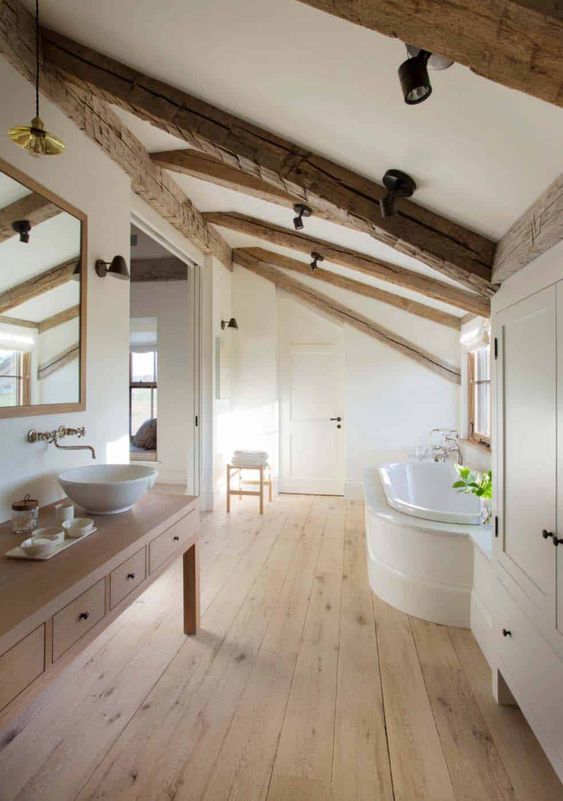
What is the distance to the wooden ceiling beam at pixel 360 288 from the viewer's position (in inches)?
179

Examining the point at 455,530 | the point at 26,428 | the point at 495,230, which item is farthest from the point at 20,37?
the point at 455,530

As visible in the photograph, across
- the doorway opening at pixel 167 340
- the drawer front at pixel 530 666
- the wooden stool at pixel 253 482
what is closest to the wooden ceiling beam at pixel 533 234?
the drawer front at pixel 530 666

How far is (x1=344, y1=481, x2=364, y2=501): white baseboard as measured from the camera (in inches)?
193

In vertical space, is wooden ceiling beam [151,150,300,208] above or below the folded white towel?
above

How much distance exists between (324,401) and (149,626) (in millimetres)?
3256

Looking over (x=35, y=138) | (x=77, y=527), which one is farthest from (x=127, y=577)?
(x=35, y=138)

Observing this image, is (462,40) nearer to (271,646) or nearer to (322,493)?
(271,646)

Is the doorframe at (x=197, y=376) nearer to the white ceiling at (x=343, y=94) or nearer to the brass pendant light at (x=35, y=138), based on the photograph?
the white ceiling at (x=343, y=94)

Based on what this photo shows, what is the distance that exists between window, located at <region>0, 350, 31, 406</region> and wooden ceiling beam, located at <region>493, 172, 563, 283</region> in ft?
6.65

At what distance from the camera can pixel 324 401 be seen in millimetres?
5082

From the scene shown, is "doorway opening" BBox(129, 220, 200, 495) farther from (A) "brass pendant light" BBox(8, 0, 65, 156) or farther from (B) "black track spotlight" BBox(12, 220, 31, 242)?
(A) "brass pendant light" BBox(8, 0, 65, 156)

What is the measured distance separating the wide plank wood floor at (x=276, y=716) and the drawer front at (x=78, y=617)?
568 mm

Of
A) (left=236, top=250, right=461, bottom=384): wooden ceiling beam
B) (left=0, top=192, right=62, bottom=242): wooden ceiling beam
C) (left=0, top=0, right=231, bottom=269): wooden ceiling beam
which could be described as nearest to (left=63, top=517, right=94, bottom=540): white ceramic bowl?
(left=0, top=192, right=62, bottom=242): wooden ceiling beam

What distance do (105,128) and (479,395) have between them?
384cm
